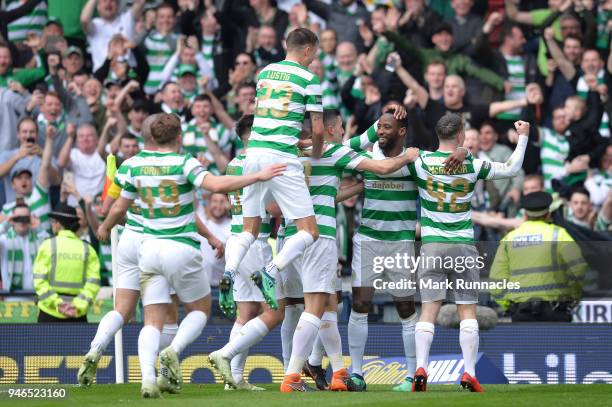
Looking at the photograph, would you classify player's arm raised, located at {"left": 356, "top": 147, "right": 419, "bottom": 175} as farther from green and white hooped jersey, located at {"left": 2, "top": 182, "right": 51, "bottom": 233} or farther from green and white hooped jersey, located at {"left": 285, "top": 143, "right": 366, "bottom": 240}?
green and white hooped jersey, located at {"left": 2, "top": 182, "right": 51, "bottom": 233}

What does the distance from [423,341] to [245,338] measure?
1.69 meters

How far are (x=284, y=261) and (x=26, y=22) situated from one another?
11.8m

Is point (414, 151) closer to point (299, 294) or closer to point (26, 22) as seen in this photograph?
point (299, 294)

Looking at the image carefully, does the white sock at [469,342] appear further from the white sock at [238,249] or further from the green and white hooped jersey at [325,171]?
the white sock at [238,249]

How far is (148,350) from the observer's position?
459 inches

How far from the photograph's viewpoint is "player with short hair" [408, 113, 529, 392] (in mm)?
12703

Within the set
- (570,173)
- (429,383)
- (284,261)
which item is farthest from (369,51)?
(284,261)

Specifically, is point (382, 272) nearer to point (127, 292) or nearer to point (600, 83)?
point (127, 292)

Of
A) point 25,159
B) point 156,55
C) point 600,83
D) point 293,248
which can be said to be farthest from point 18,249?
point 600,83

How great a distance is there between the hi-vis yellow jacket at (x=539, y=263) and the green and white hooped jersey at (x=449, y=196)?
2279 millimetres

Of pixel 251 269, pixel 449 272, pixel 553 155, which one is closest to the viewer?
pixel 449 272

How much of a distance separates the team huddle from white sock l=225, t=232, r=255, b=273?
15 millimetres

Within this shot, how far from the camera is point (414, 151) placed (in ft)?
41.8

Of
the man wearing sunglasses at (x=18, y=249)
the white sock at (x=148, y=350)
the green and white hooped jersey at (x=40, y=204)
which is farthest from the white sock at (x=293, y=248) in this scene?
the green and white hooped jersey at (x=40, y=204)
